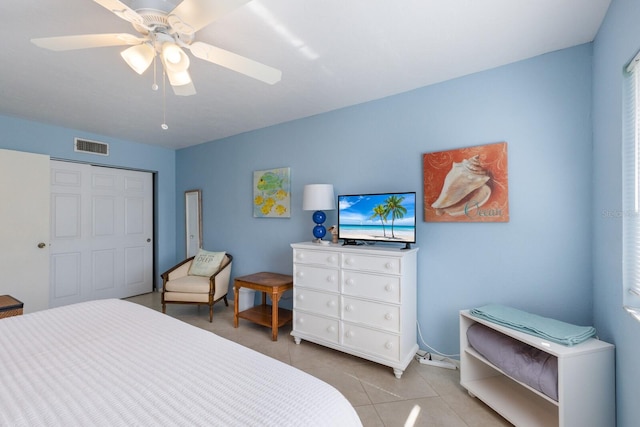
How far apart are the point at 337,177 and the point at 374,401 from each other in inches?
79.7

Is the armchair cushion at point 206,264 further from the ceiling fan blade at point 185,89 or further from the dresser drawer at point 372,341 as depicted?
the ceiling fan blade at point 185,89

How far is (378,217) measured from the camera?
2514 millimetres

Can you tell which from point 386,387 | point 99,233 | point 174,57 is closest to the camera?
point 174,57

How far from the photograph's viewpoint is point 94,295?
397 cm

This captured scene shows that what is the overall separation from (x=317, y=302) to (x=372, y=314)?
555 mm

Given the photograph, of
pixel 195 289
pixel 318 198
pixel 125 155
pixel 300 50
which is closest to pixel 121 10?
pixel 300 50

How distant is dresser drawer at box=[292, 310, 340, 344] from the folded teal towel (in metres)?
1.14

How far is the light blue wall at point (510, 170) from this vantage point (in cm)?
191

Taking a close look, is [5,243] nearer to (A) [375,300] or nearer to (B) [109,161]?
(B) [109,161]

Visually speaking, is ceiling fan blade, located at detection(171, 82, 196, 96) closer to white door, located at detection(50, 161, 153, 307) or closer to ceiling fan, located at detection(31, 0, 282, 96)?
ceiling fan, located at detection(31, 0, 282, 96)

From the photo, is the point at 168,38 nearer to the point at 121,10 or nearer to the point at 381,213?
the point at 121,10

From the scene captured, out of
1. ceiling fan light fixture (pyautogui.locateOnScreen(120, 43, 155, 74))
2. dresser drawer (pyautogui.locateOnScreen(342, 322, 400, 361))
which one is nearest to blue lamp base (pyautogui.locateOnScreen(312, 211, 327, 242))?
dresser drawer (pyautogui.locateOnScreen(342, 322, 400, 361))

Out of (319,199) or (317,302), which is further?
(319,199)

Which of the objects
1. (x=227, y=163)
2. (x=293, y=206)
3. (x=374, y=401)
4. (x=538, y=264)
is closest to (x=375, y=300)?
(x=374, y=401)
